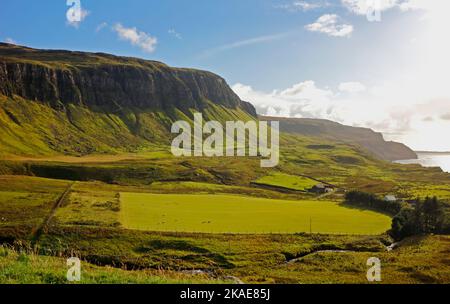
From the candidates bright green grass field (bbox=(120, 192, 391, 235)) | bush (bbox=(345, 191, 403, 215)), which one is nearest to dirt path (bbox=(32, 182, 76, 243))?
bright green grass field (bbox=(120, 192, 391, 235))

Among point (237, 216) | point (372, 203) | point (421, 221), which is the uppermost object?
point (372, 203)

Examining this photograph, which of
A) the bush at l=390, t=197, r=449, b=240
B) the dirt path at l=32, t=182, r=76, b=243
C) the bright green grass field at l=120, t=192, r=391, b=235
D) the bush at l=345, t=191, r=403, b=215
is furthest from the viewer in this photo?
the bush at l=345, t=191, r=403, b=215

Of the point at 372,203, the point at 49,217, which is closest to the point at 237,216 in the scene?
the point at 49,217

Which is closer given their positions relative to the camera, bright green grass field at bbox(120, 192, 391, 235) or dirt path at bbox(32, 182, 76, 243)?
dirt path at bbox(32, 182, 76, 243)

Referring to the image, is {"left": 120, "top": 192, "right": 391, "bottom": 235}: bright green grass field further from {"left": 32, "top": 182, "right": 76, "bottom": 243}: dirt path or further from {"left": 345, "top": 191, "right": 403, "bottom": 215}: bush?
{"left": 32, "top": 182, "right": 76, "bottom": 243}: dirt path

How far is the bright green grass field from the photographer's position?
7804 centimetres

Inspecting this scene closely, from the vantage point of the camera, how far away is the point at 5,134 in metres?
194

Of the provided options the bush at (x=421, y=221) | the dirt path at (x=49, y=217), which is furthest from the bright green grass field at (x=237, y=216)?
the dirt path at (x=49, y=217)

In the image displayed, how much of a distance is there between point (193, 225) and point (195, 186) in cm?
6344

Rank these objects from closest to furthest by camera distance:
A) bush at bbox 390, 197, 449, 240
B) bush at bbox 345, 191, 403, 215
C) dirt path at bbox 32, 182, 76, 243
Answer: dirt path at bbox 32, 182, 76, 243 < bush at bbox 390, 197, 449, 240 < bush at bbox 345, 191, 403, 215

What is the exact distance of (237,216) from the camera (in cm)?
8900

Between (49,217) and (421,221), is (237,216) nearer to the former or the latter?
Result: (49,217)

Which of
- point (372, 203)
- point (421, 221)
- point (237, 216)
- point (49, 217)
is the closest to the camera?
point (49, 217)
